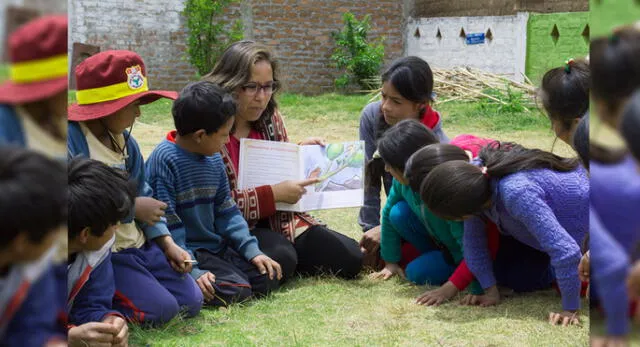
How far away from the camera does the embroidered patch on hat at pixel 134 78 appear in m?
2.28

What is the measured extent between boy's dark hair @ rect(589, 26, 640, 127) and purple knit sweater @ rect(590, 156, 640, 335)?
0.14 ft

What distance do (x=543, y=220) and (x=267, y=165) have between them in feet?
3.70

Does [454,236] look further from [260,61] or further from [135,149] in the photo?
[135,149]

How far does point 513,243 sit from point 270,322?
1.03 m

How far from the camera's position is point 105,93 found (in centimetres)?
226

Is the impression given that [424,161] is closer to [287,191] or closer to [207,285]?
[287,191]

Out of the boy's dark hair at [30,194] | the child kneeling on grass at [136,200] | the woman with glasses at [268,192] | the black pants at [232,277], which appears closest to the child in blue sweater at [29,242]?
the boy's dark hair at [30,194]

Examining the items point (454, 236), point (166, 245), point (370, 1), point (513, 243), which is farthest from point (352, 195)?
point (370, 1)

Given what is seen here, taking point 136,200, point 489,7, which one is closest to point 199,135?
point 136,200

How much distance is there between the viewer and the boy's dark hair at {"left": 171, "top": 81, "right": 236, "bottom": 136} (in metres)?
2.60

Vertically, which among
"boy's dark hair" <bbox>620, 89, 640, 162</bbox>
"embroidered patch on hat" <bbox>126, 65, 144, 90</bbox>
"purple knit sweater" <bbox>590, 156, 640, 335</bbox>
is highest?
"boy's dark hair" <bbox>620, 89, 640, 162</bbox>

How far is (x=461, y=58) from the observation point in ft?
37.3

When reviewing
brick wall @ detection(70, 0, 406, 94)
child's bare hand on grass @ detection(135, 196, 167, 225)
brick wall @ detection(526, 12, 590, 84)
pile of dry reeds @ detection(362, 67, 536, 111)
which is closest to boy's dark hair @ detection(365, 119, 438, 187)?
child's bare hand on grass @ detection(135, 196, 167, 225)

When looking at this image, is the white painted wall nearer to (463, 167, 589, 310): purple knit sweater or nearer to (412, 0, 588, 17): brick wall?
(412, 0, 588, 17): brick wall
